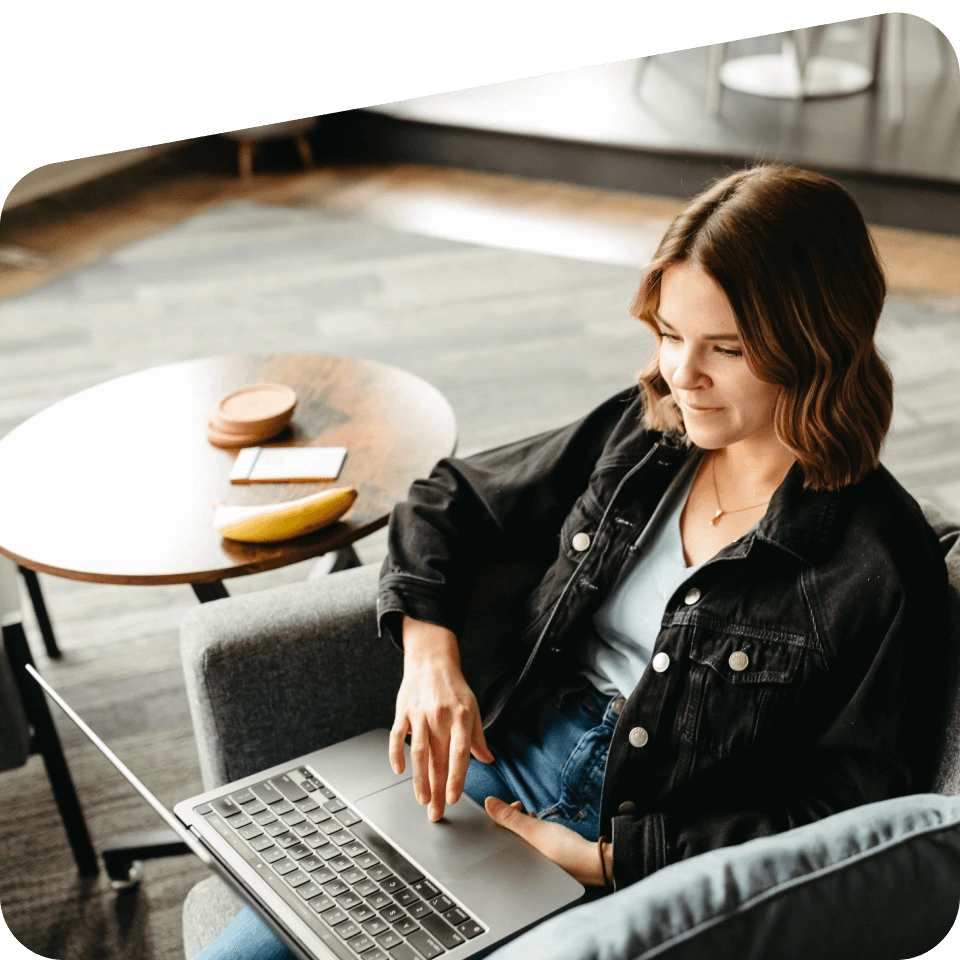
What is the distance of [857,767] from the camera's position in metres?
1.11

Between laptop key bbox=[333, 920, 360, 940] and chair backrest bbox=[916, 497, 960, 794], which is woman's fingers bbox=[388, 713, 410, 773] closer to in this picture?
laptop key bbox=[333, 920, 360, 940]

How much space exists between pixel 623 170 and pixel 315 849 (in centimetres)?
424

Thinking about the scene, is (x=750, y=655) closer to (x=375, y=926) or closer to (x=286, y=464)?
(x=375, y=926)

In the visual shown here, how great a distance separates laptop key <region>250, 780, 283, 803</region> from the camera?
4.30 ft

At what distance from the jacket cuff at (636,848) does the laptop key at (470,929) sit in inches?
5.8

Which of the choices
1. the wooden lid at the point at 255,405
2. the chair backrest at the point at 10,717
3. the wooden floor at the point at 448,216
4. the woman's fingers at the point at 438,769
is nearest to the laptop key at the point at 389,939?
the woman's fingers at the point at 438,769

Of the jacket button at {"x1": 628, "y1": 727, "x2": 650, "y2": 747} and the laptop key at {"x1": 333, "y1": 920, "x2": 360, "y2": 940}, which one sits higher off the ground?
the jacket button at {"x1": 628, "y1": 727, "x2": 650, "y2": 747}

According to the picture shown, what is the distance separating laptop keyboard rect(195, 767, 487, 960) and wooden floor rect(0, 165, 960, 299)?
3316 mm

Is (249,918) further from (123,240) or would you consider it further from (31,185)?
(31,185)

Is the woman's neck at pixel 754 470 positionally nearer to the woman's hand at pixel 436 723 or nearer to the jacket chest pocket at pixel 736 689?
the jacket chest pocket at pixel 736 689

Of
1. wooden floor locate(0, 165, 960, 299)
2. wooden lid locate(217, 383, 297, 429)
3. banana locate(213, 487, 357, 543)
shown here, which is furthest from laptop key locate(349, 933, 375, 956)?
wooden floor locate(0, 165, 960, 299)

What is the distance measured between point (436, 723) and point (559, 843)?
19 centimetres

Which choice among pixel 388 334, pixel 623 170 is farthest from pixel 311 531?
pixel 623 170

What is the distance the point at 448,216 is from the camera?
4879 millimetres
